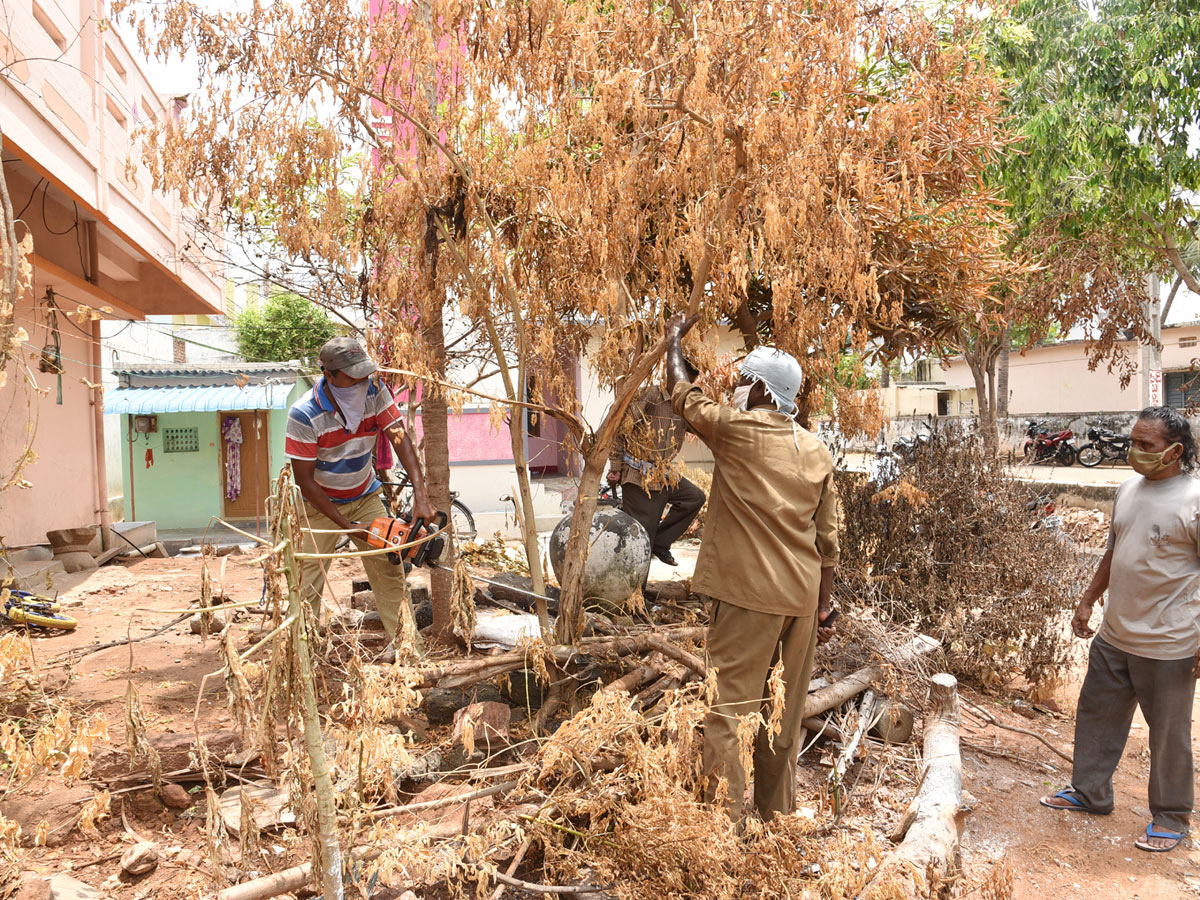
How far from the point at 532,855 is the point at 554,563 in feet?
8.85

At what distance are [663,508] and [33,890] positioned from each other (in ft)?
14.9

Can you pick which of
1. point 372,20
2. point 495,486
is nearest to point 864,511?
point 372,20

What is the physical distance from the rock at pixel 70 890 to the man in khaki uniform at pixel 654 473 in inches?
118

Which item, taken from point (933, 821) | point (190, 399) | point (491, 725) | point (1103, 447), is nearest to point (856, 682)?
point (933, 821)

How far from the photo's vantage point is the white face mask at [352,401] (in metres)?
4.21

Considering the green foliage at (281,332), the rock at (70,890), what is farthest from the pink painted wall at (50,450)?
the green foliage at (281,332)

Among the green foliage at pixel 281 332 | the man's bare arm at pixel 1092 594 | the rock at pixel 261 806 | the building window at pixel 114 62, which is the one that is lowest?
the rock at pixel 261 806

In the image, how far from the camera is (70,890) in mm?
2646

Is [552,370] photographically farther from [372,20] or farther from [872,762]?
[872,762]

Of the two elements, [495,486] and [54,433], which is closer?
[54,433]

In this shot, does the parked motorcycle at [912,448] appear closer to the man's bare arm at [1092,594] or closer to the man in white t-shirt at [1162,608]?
the man's bare arm at [1092,594]

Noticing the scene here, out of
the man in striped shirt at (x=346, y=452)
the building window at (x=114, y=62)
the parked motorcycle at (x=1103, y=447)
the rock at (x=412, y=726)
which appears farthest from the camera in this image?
the parked motorcycle at (x=1103, y=447)

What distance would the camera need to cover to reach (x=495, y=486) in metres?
13.6

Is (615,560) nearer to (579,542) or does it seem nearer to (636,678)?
(579,542)
